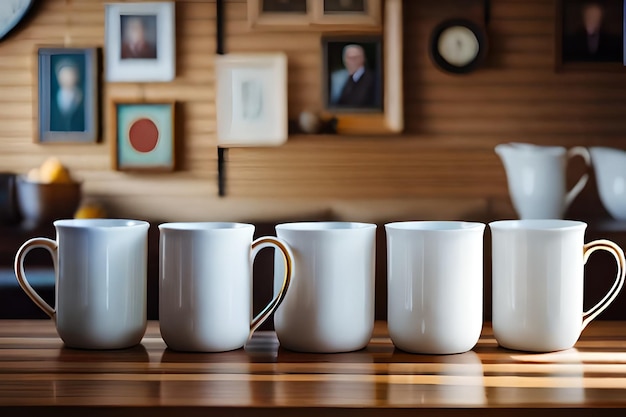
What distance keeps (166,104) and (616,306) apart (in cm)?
76

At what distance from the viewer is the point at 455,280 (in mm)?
824

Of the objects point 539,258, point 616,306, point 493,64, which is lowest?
point 616,306

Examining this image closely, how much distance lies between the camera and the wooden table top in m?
0.62

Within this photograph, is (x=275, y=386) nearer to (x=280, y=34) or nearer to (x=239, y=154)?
(x=239, y=154)

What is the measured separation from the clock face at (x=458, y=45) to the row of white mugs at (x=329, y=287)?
360mm

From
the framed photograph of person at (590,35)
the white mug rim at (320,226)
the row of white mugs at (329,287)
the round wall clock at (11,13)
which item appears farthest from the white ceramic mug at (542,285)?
the round wall clock at (11,13)

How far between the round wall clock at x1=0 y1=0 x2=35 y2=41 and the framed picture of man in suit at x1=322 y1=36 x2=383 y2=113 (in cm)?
48

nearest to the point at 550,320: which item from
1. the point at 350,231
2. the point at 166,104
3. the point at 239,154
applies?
the point at 350,231

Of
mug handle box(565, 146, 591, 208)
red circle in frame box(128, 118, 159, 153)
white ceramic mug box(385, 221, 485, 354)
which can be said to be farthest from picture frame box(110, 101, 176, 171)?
mug handle box(565, 146, 591, 208)

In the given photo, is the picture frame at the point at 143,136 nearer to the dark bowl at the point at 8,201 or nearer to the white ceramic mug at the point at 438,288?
the dark bowl at the point at 8,201

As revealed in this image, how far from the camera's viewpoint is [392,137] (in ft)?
3.67

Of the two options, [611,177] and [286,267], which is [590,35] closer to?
[611,177]

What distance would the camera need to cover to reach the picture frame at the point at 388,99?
3.65 ft

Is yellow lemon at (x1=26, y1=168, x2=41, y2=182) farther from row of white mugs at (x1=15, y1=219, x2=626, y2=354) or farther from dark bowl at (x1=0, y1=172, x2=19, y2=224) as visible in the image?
row of white mugs at (x1=15, y1=219, x2=626, y2=354)
